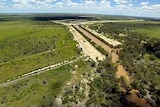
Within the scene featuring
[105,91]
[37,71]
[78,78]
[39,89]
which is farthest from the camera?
[37,71]

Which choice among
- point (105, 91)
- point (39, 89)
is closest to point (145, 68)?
point (105, 91)

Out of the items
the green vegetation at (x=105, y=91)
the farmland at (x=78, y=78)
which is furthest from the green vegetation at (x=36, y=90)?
the green vegetation at (x=105, y=91)

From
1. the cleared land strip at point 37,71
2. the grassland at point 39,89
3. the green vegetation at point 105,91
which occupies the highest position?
the green vegetation at point 105,91

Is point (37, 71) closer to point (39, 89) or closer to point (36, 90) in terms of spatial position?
point (39, 89)

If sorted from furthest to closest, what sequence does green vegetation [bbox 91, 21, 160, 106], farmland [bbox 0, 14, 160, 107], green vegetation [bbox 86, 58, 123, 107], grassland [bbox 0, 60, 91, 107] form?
green vegetation [bbox 91, 21, 160, 106] < farmland [bbox 0, 14, 160, 107] < grassland [bbox 0, 60, 91, 107] < green vegetation [bbox 86, 58, 123, 107]

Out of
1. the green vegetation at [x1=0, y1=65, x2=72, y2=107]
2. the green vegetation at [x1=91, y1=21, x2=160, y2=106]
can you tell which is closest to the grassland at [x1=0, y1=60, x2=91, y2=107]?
the green vegetation at [x1=0, y1=65, x2=72, y2=107]

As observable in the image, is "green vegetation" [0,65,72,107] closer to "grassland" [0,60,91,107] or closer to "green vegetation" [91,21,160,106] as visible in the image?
"grassland" [0,60,91,107]

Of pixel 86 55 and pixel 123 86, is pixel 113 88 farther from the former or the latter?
pixel 86 55

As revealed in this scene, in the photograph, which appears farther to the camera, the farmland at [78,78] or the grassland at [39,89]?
the farmland at [78,78]

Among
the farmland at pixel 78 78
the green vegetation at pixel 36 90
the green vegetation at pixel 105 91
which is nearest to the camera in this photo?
the green vegetation at pixel 105 91

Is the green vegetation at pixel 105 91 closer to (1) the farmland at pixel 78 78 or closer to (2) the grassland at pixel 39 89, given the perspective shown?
(1) the farmland at pixel 78 78

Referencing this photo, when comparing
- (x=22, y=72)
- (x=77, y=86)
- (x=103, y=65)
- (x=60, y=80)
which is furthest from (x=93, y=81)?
(x=22, y=72)
